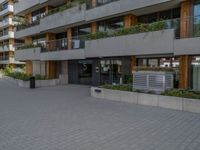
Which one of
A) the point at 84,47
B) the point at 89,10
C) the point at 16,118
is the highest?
the point at 89,10

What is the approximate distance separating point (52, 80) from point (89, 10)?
856 cm

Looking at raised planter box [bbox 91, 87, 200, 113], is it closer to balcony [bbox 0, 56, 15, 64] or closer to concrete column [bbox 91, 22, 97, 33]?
concrete column [bbox 91, 22, 97, 33]

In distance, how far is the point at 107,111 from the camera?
37.1ft

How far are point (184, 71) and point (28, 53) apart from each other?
21.4 m

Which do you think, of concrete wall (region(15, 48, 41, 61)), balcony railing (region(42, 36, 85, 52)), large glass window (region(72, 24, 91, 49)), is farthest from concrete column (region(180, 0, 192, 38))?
concrete wall (region(15, 48, 41, 61))

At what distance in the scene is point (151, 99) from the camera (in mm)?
12484

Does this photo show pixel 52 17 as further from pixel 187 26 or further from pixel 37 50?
pixel 187 26

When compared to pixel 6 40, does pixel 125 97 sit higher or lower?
lower

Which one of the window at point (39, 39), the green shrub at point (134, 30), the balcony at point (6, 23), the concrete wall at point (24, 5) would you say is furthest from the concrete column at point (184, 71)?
the balcony at point (6, 23)

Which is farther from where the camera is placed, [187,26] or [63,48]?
[63,48]

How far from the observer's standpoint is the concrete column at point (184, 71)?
15.5 m

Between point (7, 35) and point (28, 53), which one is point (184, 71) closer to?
point (28, 53)

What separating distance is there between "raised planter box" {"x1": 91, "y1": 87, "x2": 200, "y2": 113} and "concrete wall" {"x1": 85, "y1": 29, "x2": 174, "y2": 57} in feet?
12.3

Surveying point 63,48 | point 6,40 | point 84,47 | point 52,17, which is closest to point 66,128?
point 84,47
